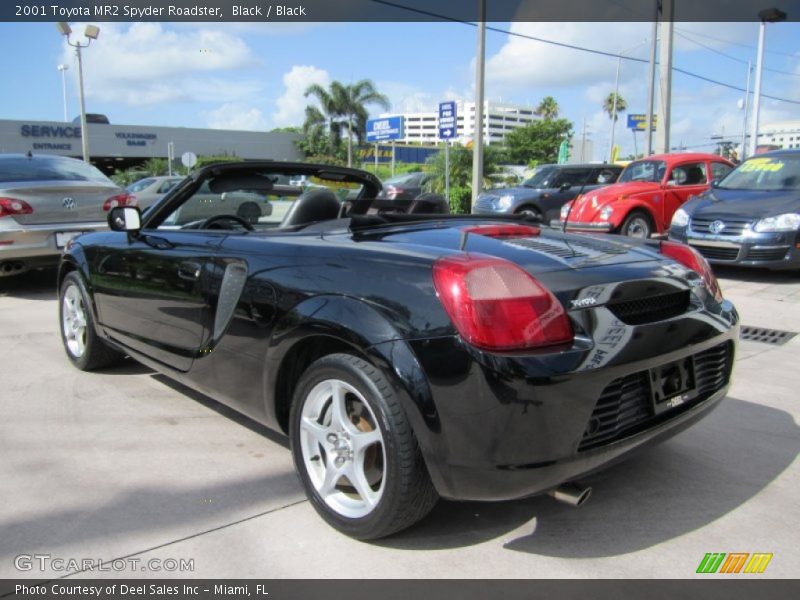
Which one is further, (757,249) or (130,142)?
(130,142)

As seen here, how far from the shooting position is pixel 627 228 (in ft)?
32.8

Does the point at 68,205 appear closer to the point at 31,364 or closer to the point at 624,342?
the point at 31,364

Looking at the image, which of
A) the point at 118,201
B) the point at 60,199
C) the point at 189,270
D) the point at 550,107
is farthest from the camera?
the point at 550,107

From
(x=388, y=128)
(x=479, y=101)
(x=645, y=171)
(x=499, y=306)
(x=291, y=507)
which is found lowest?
(x=291, y=507)

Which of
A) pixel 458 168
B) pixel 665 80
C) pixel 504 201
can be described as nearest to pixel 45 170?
pixel 504 201

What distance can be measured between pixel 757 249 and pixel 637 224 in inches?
104

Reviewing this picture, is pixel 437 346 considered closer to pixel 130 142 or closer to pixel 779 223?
pixel 779 223

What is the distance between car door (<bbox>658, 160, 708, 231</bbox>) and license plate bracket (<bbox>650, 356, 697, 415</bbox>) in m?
8.40

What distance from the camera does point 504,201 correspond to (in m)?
13.4

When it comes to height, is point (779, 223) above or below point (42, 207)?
below

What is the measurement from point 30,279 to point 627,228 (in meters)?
8.53

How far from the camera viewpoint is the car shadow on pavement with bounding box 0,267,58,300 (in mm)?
7777

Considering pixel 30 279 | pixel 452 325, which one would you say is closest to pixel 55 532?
pixel 452 325

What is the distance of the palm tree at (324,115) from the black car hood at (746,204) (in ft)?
130
